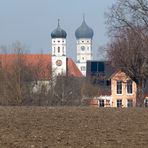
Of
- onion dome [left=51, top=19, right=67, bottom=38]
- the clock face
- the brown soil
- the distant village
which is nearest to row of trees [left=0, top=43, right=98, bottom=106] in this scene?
the distant village

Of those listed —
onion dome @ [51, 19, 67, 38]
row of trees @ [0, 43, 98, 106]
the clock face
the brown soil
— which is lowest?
the brown soil

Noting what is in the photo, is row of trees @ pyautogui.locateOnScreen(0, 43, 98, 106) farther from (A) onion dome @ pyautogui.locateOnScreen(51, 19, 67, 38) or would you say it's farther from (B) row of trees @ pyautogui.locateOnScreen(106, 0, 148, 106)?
(A) onion dome @ pyautogui.locateOnScreen(51, 19, 67, 38)

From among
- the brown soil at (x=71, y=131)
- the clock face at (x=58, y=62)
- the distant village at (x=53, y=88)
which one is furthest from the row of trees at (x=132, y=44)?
the clock face at (x=58, y=62)

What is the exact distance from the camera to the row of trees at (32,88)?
197 feet

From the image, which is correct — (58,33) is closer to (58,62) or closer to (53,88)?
(58,62)

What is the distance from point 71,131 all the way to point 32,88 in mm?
48003

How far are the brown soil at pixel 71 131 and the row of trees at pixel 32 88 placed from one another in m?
34.0

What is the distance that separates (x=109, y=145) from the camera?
15008mm

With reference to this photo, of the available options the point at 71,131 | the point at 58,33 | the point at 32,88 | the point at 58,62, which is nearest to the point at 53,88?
the point at 32,88

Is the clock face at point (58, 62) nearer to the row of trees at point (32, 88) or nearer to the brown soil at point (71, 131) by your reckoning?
the row of trees at point (32, 88)

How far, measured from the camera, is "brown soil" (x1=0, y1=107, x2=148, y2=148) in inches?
598

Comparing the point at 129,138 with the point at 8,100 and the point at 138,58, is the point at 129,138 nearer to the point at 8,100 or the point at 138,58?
the point at 138,58

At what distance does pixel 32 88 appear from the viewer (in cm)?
6569

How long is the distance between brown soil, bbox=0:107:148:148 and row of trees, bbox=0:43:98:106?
1339 inches
